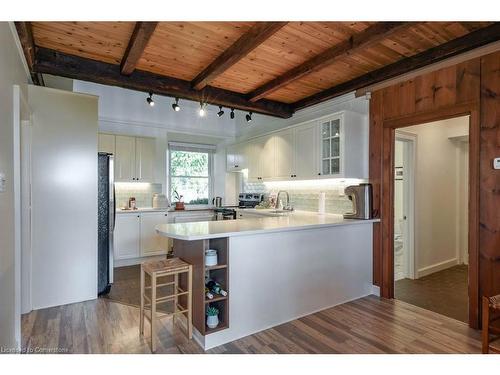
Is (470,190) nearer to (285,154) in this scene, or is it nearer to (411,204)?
(411,204)

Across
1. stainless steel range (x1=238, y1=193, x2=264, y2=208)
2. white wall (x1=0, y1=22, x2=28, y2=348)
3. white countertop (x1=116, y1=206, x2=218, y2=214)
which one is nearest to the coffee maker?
stainless steel range (x1=238, y1=193, x2=264, y2=208)

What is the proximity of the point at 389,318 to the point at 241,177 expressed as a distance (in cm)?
397

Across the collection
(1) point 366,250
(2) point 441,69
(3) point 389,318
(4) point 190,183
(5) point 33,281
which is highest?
(2) point 441,69

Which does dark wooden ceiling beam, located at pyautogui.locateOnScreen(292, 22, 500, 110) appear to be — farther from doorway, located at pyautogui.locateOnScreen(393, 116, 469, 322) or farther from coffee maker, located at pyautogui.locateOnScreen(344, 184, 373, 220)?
coffee maker, located at pyautogui.locateOnScreen(344, 184, 373, 220)

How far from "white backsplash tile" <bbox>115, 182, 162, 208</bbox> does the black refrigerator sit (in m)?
1.54

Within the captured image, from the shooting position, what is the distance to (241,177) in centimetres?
608

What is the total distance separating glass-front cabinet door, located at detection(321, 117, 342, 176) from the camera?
3.54m

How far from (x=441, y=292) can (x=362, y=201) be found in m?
1.56

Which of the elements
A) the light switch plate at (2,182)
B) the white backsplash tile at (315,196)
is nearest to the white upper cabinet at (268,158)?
the white backsplash tile at (315,196)

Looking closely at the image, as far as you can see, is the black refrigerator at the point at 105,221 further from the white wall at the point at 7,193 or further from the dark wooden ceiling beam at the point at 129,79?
the white wall at the point at 7,193

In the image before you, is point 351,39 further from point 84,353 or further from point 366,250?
point 84,353

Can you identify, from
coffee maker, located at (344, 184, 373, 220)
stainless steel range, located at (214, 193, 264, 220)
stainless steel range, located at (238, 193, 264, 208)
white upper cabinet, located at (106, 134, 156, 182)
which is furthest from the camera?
stainless steel range, located at (238, 193, 264, 208)
